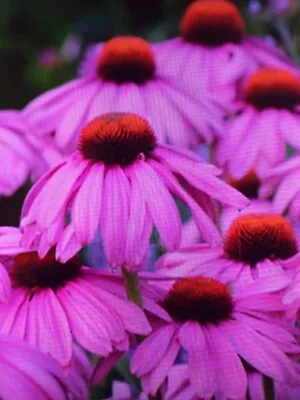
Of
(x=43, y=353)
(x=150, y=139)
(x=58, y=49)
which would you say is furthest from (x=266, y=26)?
(x=43, y=353)

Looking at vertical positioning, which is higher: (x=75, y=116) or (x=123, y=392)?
(x=75, y=116)

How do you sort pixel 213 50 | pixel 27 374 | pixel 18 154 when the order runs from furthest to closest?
pixel 213 50, pixel 18 154, pixel 27 374

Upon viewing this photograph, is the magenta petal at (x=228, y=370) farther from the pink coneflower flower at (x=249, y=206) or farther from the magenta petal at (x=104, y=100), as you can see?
the magenta petal at (x=104, y=100)

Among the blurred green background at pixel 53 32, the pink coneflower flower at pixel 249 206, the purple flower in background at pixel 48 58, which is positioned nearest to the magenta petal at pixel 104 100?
the pink coneflower flower at pixel 249 206

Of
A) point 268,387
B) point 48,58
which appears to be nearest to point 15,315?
point 268,387

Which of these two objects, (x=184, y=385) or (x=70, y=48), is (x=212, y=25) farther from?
(x=70, y=48)

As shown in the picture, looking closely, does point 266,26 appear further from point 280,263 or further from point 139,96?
point 280,263

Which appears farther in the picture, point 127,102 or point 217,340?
point 127,102

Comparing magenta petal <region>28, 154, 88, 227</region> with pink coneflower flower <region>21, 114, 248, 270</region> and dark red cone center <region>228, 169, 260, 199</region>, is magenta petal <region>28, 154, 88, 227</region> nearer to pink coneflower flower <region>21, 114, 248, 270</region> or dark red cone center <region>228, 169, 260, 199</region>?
pink coneflower flower <region>21, 114, 248, 270</region>
